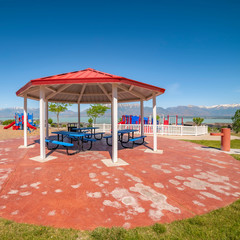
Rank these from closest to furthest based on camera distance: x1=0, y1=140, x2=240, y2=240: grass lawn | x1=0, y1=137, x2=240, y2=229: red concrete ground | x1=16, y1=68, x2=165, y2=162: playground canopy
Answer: x1=0, y1=140, x2=240, y2=240: grass lawn → x1=0, y1=137, x2=240, y2=229: red concrete ground → x1=16, y1=68, x2=165, y2=162: playground canopy

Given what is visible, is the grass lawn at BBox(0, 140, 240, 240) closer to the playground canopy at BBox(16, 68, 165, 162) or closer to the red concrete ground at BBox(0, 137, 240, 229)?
the red concrete ground at BBox(0, 137, 240, 229)

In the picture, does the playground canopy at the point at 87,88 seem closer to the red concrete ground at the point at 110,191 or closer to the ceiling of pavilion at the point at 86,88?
the ceiling of pavilion at the point at 86,88

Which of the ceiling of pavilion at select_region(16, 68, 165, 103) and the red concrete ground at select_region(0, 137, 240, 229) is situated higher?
the ceiling of pavilion at select_region(16, 68, 165, 103)

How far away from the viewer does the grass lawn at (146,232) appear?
217 cm

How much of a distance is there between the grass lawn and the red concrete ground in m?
0.14

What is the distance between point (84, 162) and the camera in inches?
224

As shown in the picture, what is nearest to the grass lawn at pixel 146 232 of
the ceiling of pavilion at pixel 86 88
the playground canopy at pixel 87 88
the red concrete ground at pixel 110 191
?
the red concrete ground at pixel 110 191

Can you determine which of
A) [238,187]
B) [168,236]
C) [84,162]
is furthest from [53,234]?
[238,187]

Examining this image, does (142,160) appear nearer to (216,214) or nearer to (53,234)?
(216,214)

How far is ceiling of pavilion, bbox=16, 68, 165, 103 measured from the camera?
5316 mm

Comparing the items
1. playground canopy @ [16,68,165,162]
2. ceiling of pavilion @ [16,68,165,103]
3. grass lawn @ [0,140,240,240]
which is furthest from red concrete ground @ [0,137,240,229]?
ceiling of pavilion @ [16,68,165,103]

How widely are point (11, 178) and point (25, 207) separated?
5.77 feet

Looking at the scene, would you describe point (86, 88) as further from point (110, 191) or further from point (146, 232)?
point (146, 232)

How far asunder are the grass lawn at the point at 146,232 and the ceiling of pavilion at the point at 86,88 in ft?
13.5
